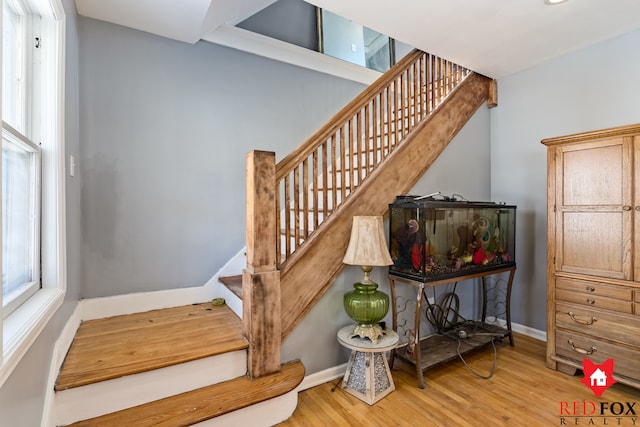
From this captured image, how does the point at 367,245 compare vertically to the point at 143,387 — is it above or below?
above

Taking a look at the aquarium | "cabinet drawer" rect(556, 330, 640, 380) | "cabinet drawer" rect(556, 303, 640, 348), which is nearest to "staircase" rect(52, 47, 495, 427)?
the aquarium

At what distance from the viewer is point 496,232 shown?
2.79 metres

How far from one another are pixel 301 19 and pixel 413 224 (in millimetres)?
2621

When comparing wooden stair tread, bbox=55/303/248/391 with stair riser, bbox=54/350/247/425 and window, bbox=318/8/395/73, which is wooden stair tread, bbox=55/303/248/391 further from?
window, bbox=318/8/395/73

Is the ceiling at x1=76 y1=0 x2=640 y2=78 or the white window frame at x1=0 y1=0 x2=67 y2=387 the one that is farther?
the ceiling at x1=76 y1=0 x2=640 y2=78

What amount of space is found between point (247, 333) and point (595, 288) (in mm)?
2346

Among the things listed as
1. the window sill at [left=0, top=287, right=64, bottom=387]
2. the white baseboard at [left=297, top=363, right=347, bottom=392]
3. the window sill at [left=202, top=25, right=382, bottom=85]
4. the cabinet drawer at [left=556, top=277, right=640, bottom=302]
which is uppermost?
the window sill at [left=202, top=25, right=382, bottom=85]

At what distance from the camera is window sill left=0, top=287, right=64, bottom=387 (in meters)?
0.98

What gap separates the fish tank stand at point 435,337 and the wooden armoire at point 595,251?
0.45 metres

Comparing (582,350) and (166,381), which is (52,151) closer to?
(166,381)

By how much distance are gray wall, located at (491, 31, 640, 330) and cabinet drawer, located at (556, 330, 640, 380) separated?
637mm

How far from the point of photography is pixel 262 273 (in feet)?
6.48

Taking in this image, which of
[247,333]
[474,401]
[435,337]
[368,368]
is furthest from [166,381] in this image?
[435,337]

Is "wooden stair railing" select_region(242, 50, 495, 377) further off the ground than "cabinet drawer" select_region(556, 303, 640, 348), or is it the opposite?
"wooden stair railing" select_region(242, 50, 495, 377)
